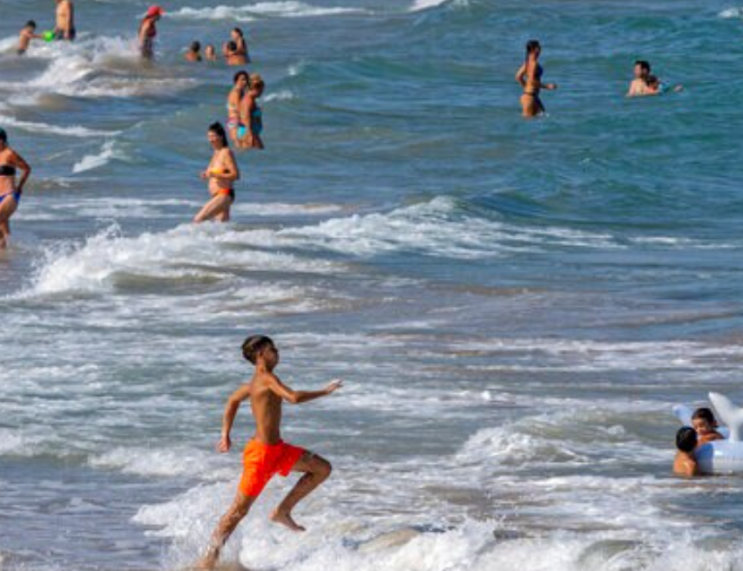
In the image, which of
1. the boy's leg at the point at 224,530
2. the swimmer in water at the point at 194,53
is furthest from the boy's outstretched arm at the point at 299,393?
the swimmer in water at the point at 194,53

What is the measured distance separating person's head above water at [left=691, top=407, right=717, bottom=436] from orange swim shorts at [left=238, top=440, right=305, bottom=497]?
2869 millimetres

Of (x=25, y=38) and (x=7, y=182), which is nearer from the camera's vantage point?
(x=7, y=182)

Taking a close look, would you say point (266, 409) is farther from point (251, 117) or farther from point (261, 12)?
point (261, 12)

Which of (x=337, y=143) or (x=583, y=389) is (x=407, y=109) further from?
(x=583, y=389)

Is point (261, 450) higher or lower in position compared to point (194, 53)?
lower

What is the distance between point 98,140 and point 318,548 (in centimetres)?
1885

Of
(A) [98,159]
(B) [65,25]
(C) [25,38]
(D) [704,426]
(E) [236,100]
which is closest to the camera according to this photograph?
(D) [704,426]

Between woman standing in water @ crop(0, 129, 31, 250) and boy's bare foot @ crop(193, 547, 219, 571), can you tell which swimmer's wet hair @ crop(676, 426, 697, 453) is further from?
woman standing in water @ crop(0, 129, 31, 250)

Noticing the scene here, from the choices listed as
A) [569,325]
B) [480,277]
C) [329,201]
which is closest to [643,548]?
[569,325]

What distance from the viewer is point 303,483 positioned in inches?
408

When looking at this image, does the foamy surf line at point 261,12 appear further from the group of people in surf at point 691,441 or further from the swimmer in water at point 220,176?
the group of people in surf at point 691,441

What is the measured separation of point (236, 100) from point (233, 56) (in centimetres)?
1329

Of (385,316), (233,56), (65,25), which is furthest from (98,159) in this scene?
(65,25)

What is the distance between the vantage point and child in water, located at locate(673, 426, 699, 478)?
38.1 ft
